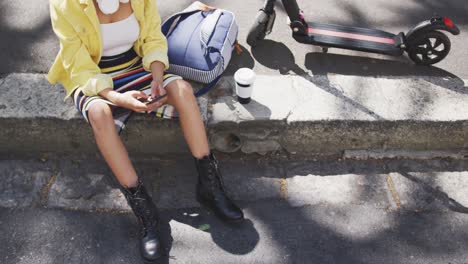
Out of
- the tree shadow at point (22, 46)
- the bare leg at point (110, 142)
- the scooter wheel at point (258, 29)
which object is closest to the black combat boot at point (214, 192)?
the bare leg at point (110, 142)

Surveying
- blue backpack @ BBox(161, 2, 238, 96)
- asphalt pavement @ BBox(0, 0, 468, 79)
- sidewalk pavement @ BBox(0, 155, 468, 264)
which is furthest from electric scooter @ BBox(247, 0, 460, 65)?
sidewalk pavement @ BBox(0, 155, 468, 264)

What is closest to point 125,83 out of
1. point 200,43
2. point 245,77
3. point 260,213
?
point 200,43

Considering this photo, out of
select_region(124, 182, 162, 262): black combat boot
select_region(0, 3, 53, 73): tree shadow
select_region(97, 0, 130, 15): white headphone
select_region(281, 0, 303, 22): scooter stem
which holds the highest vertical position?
select_region(97, 0, 130, 15): white headphone

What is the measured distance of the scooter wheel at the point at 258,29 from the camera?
330 centimetres

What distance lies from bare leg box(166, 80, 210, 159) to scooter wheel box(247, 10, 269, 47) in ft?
3.04

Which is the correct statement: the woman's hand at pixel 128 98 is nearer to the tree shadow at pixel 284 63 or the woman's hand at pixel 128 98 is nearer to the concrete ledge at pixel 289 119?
the concrete ledge at pixel 289 119

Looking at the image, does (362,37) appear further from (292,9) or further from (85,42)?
(85,42)

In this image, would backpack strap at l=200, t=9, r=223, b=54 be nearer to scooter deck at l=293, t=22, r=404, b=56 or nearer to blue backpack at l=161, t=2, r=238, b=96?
blue backpack at l=161, t=2, r=238, b=96

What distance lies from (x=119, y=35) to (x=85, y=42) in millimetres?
204

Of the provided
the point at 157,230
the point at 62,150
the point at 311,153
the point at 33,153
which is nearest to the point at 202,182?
the point at 157,230

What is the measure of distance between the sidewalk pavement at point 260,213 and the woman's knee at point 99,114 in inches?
22.0

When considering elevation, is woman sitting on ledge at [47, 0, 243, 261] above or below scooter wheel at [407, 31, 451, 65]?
below

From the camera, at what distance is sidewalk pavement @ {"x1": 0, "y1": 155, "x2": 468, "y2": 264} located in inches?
99.9

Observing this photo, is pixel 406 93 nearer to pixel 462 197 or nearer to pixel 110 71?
pixel 462 197
